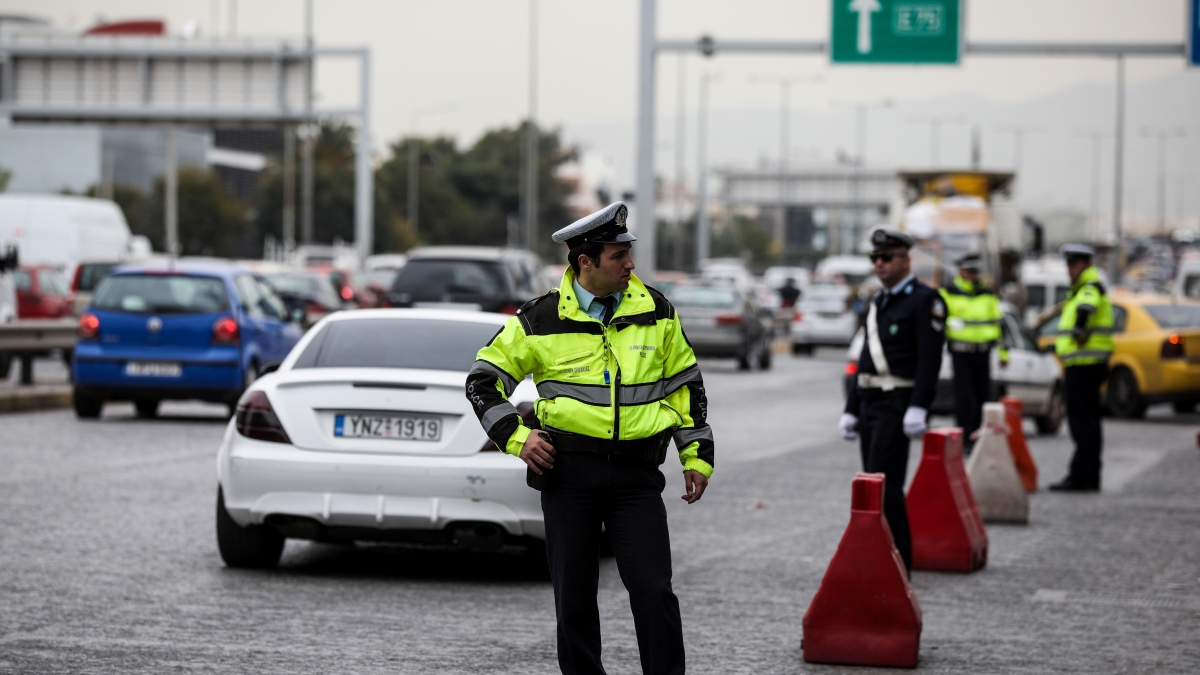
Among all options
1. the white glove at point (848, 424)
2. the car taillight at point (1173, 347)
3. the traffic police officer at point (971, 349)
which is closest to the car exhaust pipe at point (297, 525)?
the white glove at point (848, 424)

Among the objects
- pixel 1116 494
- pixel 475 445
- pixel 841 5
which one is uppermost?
pixel 841 5

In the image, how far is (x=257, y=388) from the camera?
9.37 m

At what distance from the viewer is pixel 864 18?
2555 cm

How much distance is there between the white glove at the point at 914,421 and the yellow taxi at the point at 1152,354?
14483mm

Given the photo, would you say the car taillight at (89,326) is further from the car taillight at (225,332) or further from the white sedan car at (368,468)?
the white sedan car at (368,468)

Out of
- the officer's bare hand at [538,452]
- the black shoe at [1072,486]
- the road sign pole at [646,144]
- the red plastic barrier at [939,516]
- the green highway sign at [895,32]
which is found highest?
the green highway sign at [895,32]

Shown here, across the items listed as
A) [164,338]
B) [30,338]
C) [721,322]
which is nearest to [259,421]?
[164,338]

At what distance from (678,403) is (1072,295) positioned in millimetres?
9717

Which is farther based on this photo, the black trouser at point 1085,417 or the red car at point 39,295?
the red car at point 39,295

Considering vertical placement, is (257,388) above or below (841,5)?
below

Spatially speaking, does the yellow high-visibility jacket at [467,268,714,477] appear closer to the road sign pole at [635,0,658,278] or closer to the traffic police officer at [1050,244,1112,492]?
the traffic police officer at [1050,244,1112,492]

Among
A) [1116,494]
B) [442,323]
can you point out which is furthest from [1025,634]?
[1116,494]

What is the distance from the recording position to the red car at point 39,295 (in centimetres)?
3094

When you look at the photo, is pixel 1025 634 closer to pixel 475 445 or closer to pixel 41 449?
pixel 475 445
